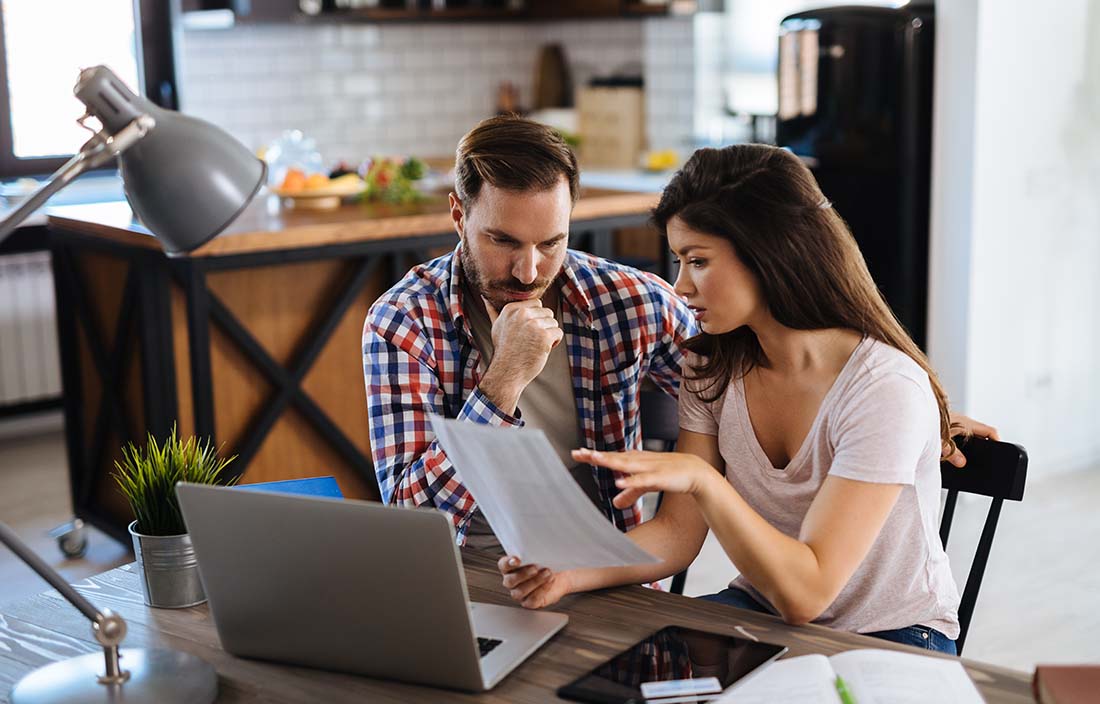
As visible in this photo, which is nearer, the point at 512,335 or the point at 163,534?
the point at 163,534

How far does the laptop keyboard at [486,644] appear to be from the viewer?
150 centimetres

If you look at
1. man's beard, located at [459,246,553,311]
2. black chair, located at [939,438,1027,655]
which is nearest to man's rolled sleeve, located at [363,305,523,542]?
man's beard, located at [459,246,553,311]

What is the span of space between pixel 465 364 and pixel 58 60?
14.4 ft

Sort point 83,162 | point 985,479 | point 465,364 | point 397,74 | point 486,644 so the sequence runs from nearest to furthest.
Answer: point 83,162
point 486,644
point 985,479
point 465,364
point 397,74

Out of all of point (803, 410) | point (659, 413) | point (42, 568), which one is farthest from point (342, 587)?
point (659, 413)

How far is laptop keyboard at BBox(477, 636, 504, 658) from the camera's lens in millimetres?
1499

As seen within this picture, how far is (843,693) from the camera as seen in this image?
4.43 feet

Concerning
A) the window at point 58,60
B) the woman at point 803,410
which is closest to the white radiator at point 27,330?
the window at point 58,60

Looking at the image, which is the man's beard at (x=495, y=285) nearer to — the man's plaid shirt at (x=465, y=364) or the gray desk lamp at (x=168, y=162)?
the man's plaid shirt at (x=465, y=364)

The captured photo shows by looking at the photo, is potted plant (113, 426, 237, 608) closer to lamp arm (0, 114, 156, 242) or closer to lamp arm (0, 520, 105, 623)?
lamp arm (0, 520, 105, 623)

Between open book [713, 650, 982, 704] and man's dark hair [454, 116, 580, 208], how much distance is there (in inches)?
37.2

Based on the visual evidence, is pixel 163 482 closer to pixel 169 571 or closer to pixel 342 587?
pixel 169 571

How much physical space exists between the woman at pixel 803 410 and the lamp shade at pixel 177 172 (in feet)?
2.00

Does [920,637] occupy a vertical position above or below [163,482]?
below
